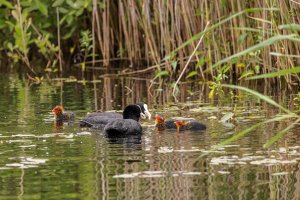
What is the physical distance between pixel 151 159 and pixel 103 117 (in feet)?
8.24

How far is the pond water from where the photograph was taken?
7.04m

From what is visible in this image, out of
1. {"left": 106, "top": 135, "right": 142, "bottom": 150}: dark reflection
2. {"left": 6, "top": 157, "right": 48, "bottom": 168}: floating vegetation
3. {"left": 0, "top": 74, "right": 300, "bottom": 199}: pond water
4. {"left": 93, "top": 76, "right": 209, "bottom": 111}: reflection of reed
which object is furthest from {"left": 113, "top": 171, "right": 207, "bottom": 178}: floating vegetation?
{"left": 93, "top": 76, "right": 209, "bottom": 111}: reflection of reed

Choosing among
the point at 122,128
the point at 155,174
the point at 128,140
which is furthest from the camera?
the point at 122,128

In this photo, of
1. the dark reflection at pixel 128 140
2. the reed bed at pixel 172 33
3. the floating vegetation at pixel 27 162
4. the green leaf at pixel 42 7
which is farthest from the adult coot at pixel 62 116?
the green leaf at pixel 42 7

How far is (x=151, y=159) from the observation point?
8344mm

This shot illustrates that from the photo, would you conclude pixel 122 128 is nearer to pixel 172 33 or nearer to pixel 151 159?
pixel 151 159

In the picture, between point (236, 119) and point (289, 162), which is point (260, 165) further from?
point (236, 119)

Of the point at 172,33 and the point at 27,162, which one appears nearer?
the point at 27,162

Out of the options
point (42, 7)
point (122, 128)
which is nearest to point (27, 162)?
point (122, 128)

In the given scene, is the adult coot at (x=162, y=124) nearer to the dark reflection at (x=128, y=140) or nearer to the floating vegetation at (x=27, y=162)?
the dark reflection at (x=128, y=140)

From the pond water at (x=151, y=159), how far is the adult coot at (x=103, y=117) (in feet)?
0.44

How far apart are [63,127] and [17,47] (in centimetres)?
703

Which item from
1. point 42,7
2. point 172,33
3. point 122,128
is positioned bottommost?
point 122,128

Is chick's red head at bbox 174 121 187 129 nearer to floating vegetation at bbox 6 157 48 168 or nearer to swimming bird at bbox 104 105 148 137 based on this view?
swimming bird at bbox 104 105 148 137
